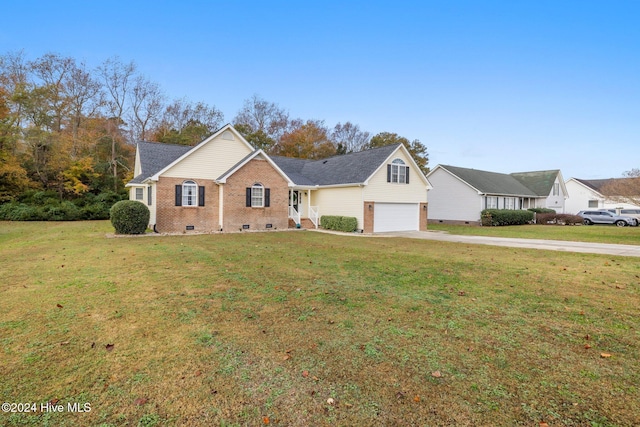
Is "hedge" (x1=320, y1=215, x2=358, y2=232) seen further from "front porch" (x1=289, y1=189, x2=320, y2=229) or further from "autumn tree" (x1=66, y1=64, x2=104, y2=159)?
"autumn tree" (x1=66, y1=64, x2=104, y2=159)

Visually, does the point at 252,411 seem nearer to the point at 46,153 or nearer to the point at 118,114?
the point at 46,153

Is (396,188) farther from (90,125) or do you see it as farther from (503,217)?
(90,125)

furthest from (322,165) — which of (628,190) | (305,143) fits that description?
(628,190)

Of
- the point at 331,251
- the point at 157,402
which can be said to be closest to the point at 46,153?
the point at 331,251

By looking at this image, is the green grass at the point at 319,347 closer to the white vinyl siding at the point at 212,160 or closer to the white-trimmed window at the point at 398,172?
the white vinyl siding at the point at 212,160

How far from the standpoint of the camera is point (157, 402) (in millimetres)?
2742

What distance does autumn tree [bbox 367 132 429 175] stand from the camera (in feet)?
150

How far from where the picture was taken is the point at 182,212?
62.7ft

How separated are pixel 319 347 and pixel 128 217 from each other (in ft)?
52.5

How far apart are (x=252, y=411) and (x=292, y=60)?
22.3 meters

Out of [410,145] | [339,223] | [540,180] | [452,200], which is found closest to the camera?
[339,223]

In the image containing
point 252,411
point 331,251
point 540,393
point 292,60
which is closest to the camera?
point 252,411

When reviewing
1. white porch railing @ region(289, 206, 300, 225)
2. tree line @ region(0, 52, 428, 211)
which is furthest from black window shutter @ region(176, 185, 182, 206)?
tree line @ region(0, 52, 428, 211)

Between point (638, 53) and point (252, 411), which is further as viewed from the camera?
point (638, 53)
